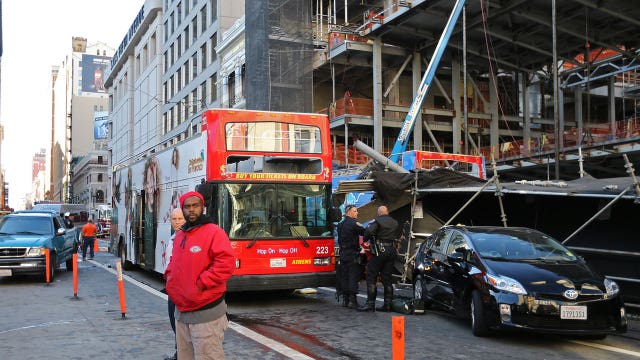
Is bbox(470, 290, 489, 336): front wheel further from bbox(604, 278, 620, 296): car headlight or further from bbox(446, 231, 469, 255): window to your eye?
bbox(604, 278, 620, 296): car headlight

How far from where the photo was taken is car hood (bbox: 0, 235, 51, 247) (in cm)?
1477

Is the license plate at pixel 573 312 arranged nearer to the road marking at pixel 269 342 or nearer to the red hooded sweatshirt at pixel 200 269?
the road marking at pixel 269 342

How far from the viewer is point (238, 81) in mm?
41312

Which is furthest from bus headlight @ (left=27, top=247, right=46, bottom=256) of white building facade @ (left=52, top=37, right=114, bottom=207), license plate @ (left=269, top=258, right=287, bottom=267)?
white building facade @ (left=52, top=37, right=114, bottom=207)

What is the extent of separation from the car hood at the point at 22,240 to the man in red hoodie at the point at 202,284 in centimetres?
1212

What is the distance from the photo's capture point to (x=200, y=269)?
4.36 meters

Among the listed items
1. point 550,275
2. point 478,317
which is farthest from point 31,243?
point 550,275

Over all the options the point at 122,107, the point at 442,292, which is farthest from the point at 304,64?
the point at 122,107

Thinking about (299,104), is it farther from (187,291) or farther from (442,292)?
(187,291)

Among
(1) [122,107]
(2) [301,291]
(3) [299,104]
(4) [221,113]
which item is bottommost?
(2) [301,291]

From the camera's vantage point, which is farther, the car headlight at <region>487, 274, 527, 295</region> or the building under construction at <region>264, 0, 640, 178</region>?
the building under construction at <region>264, 0, 640, 178</region>

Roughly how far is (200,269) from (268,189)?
22.3ft

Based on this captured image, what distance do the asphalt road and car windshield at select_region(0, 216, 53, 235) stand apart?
13.4ft

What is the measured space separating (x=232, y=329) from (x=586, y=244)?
811 cm
